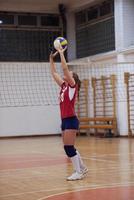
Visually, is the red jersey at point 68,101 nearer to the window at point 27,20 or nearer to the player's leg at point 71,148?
the player's leg at point 71,148

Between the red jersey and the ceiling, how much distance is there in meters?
12.6

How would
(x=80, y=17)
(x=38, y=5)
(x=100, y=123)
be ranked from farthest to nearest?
(x=80, y=17) < (x=38, y=5) < (x=100, y=123)

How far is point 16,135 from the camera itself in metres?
19.4

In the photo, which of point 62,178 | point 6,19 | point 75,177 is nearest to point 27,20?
point 6,19

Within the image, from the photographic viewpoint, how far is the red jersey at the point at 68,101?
658cm

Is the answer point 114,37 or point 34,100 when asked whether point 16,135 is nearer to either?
point 34,100

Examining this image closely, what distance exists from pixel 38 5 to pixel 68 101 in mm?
13821

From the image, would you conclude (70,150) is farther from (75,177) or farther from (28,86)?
(28,86)

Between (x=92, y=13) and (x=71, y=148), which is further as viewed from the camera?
(x=92, y=13)

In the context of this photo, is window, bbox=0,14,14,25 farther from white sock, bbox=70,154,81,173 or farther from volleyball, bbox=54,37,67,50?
white sock, bbox=70,154,81,173

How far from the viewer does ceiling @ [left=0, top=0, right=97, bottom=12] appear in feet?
63.0

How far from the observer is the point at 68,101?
6.62 m

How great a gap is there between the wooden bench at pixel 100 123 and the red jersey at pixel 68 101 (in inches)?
421

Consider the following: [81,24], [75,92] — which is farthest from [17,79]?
[75,92]
